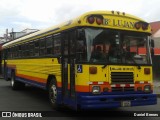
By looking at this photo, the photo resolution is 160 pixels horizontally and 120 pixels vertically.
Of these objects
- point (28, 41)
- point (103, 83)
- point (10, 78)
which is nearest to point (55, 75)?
point (103, 83)

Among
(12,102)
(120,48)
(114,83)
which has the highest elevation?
(120,48)

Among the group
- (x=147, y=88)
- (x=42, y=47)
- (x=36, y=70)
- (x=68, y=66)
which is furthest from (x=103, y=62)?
(x=36, y=70)

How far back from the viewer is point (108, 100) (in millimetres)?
9266

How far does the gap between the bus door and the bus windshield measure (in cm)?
70

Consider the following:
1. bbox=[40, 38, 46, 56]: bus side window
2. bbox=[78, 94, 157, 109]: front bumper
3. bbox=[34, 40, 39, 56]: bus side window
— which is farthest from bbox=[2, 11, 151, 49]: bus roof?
bbox=[34, 40, 39, 56]: bus side window

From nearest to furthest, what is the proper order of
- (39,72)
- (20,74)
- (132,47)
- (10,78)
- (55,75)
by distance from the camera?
(132,47) < (55,75) < (39,72) < (20,74) < (10,78)

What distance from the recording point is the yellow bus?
30.6ft

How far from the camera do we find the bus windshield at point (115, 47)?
944cm

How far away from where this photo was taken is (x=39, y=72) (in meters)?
13.3

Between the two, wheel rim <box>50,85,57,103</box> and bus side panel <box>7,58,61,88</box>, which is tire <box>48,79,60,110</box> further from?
bus side panel <box>7,58,61,88</box>

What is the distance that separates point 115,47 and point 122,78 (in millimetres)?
858

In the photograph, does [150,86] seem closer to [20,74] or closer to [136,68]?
[136,68]

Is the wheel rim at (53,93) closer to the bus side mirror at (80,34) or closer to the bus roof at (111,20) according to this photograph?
the bus roof at (111,20)

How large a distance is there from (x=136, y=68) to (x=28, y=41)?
21.6ft
